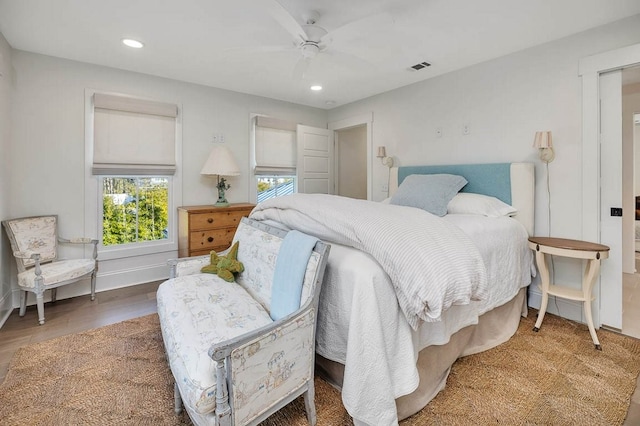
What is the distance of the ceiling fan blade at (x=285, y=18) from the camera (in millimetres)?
1814

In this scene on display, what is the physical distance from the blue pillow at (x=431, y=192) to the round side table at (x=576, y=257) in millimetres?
783

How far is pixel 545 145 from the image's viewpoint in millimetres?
2590

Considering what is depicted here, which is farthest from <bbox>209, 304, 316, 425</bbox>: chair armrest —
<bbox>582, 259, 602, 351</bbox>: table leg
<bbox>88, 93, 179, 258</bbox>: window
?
<bbox>88, 93, 179, 258</bbox>: window

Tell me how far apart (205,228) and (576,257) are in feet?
11.6

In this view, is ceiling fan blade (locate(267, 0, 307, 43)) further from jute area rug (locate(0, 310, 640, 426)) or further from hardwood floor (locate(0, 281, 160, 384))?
hardwood floor (locate(0, 281, 160, 384))

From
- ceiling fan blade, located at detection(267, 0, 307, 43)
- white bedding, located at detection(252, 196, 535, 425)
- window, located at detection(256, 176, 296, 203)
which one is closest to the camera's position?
white bedding, located at detection(252, 196, 535, 425)

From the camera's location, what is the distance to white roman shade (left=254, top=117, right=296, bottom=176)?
175 inches

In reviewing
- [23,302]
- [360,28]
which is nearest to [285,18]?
[360,28]

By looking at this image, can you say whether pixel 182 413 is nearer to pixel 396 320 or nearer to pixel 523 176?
pixel 396 320

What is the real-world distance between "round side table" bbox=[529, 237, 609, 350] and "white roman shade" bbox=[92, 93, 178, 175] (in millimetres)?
3923

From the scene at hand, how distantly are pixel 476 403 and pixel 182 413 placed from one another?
5.16 feet

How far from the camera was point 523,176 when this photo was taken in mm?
2803

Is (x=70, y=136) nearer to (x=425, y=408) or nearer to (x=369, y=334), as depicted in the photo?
(x=369, y=334)

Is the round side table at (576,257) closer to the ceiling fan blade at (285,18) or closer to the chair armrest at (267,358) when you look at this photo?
the chair armrest at (267,358)
